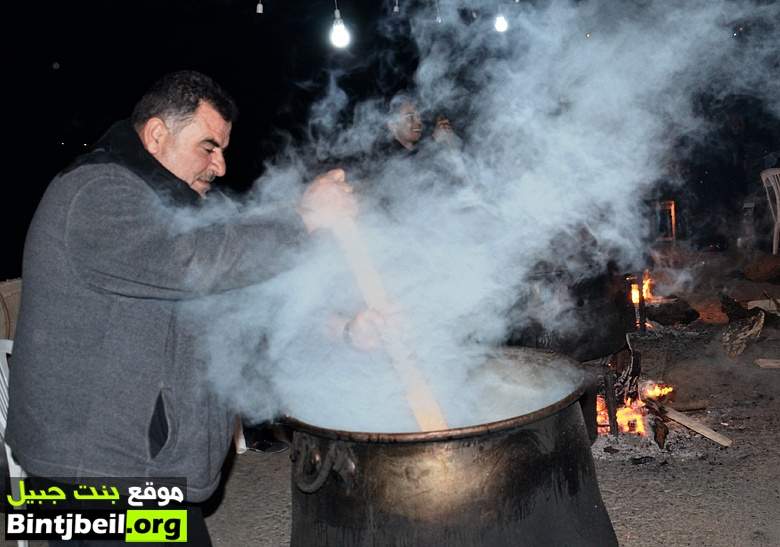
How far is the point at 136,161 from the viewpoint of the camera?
187cm

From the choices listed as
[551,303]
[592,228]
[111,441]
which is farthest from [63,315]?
[592,228]

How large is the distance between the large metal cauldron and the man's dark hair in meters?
1.24

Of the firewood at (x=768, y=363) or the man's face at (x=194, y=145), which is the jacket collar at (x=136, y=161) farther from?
the firewood at (x=768, y=363)

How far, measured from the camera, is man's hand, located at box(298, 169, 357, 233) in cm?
200

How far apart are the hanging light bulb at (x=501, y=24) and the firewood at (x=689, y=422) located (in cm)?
510

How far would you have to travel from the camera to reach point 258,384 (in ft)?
9.56

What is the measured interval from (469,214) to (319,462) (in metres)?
2.61

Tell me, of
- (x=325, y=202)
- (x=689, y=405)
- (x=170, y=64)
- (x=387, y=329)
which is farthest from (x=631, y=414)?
(x=170, y=64)

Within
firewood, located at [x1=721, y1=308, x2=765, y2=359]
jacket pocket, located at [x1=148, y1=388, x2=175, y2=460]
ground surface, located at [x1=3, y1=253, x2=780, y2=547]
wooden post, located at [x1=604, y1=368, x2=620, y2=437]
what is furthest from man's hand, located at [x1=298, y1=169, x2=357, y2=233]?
firewood, located at [x1=721, y1=308, x2=765, y2=359]

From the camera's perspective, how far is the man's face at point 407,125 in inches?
194

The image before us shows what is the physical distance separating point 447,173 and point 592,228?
1282 mm

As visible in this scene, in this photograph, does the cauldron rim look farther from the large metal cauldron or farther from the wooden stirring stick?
the wooden stirring stick

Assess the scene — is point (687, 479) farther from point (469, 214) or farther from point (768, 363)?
point (768, 363)

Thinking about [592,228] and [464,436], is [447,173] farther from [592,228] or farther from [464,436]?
[464,436]
